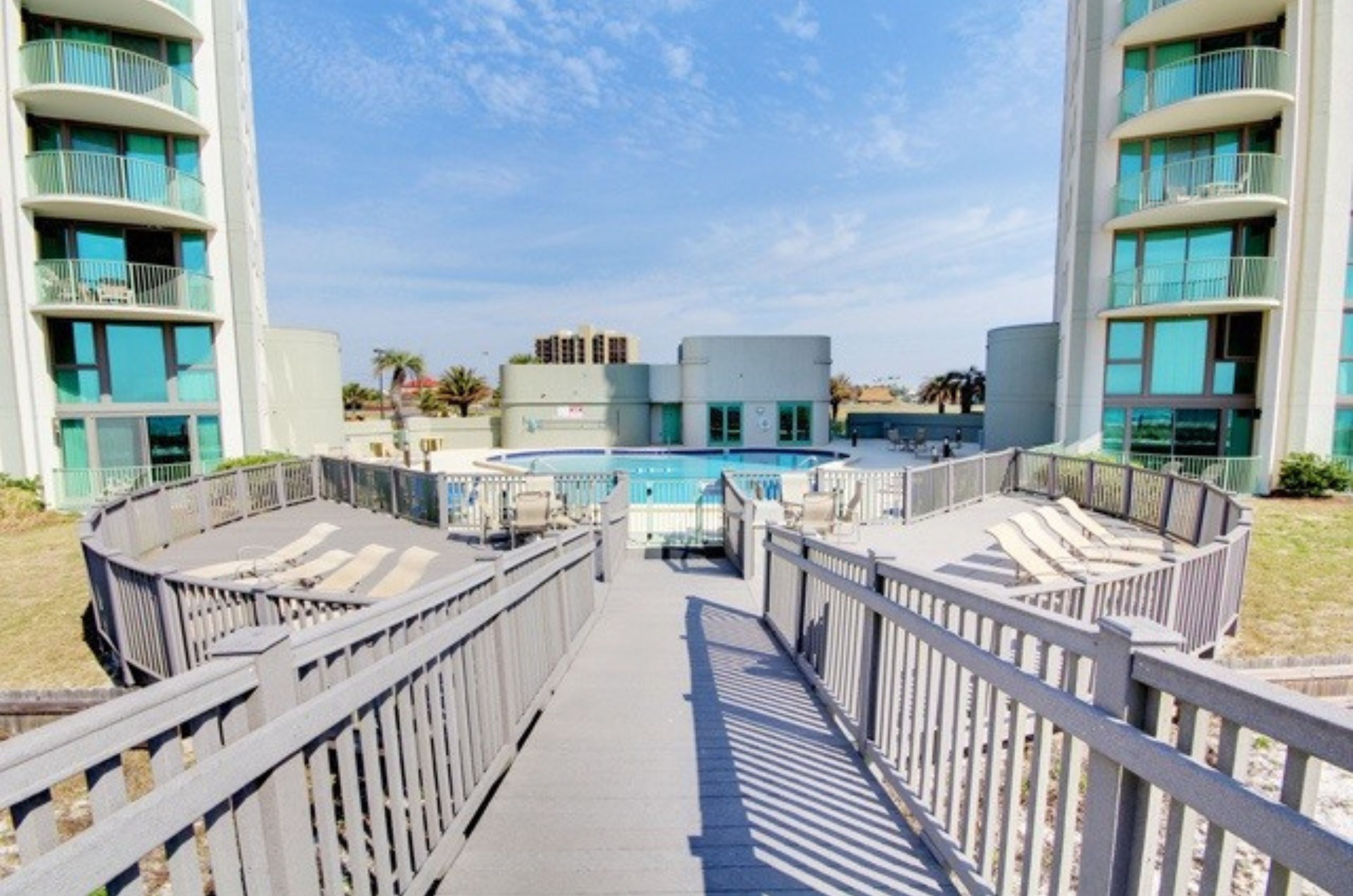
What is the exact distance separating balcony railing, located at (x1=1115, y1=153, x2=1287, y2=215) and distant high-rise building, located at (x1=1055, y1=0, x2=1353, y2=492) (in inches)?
1.7

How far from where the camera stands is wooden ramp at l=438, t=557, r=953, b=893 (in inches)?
110

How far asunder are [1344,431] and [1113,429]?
5405mm

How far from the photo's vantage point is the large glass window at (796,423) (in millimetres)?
33719

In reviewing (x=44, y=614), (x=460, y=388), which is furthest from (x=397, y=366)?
(x=44, y=614)

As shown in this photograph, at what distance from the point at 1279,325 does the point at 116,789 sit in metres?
23.6

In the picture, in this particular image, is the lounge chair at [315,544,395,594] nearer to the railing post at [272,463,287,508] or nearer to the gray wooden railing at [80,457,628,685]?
the gray wooden railing at [80,457,628,685]

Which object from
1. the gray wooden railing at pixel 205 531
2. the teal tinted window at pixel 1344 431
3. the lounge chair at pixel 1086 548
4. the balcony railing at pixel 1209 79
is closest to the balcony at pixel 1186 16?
the balcony railing at pixel 1209 79

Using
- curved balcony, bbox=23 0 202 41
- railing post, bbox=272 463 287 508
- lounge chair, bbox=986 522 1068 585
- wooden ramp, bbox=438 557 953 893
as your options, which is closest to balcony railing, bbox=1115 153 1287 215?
lounge chair, bbox=986 522 1068 585

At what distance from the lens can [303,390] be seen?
2242 centimetres

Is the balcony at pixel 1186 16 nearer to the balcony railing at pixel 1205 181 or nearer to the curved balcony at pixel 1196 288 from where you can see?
the balcony railing at pixel 1205 181

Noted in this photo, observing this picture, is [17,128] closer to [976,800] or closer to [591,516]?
[591,516]

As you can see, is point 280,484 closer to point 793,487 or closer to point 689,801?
point 793,487

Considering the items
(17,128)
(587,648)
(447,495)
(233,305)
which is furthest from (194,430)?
(587,648)

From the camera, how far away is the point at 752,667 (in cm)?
542
